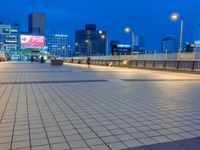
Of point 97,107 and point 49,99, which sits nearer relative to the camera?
point 97,107

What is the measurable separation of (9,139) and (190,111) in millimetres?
4735

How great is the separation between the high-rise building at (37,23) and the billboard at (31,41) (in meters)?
104

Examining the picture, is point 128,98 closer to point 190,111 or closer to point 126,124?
point 190,111

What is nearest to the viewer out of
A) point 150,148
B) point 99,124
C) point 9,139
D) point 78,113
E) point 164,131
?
point 150,148

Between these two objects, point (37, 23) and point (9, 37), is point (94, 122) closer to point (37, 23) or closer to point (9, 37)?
point (9, 37)

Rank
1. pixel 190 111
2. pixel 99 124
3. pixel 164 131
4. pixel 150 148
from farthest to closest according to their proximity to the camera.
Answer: pixel 190 111, pixel 99 124, pixel 164 131, pixel 150 148

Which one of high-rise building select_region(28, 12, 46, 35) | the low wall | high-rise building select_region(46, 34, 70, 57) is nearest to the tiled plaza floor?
the low wall

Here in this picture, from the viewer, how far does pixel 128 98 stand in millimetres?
9250

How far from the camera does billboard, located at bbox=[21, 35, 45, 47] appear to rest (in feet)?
251

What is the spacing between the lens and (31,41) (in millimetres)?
77938

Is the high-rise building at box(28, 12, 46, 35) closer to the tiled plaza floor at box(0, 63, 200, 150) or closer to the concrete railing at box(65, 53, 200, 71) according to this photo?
the concrete railing at box(65, 53, 200, 71)

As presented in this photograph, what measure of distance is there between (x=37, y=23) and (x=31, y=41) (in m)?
111

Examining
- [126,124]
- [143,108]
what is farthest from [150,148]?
[143,108]

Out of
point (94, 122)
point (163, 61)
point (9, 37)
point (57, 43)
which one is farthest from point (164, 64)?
point (9, 37)
